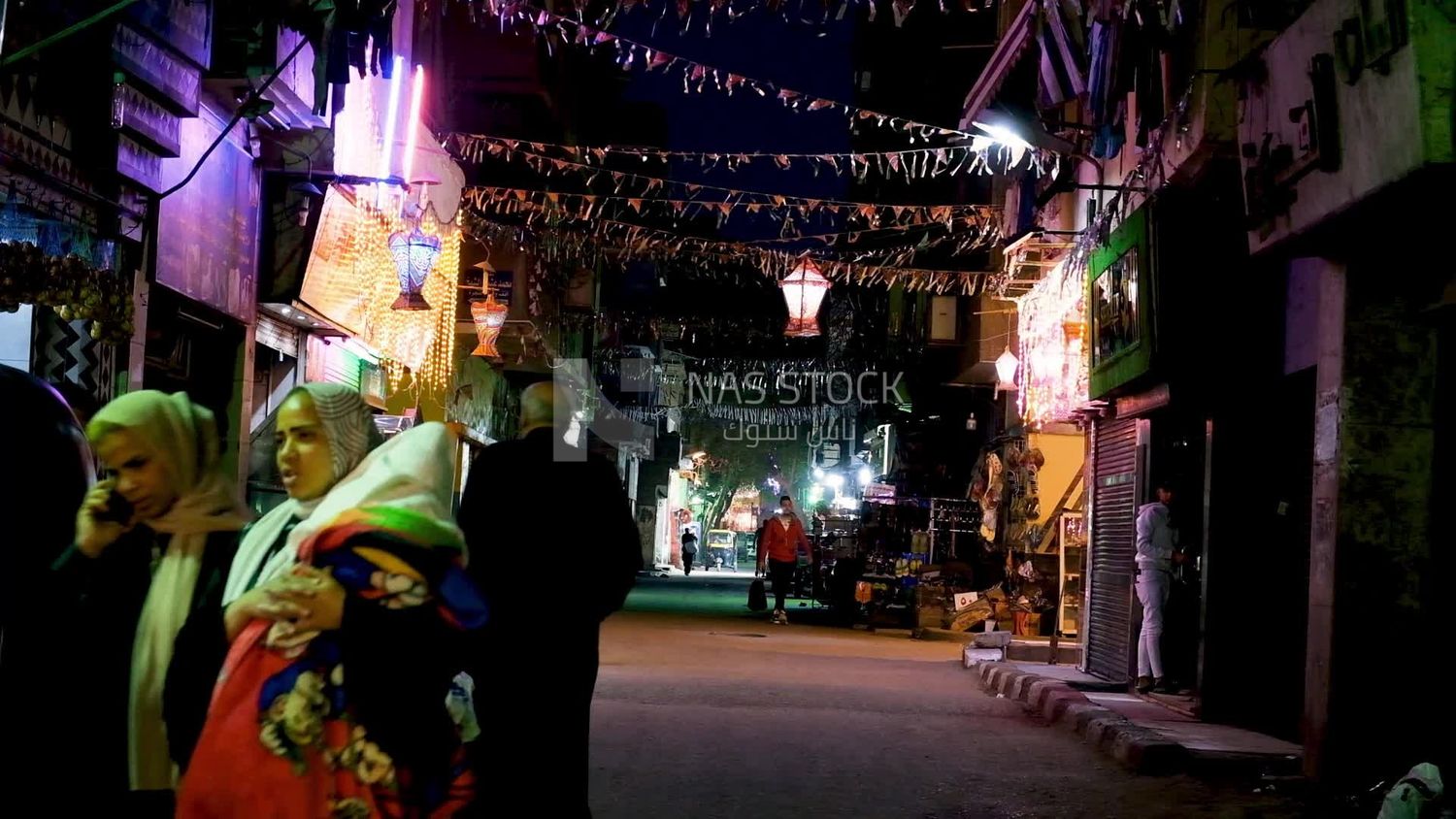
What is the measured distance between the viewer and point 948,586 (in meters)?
24.8

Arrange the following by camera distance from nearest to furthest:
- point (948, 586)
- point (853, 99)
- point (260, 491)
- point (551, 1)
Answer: point (260, 491) < point (948, 586) < point (551, 1) < point (853, 99)

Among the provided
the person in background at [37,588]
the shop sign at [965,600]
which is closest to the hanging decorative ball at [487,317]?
the shop sign at [965,600]

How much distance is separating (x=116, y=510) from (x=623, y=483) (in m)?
9.21

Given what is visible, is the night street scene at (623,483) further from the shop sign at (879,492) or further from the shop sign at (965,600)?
the shop sign at (879,492)

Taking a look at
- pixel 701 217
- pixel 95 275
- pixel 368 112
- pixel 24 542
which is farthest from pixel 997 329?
pixel 701 217

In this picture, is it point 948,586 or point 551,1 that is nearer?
point 948,586

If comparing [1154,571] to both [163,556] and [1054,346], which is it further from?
[163,556]

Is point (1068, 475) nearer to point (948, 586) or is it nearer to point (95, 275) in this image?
point (948, 586)

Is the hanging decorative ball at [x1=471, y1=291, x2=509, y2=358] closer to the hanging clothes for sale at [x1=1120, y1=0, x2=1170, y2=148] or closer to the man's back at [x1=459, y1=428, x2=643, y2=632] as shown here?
the hanging clothes for sale at [x1=1120, y1=0, x2=1170, y2=148]

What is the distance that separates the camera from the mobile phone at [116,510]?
4336mm

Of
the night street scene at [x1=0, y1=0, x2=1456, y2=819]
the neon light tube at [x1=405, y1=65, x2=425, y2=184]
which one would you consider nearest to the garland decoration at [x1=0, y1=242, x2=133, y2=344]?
the night street scene at [x1=0, y1=0, x2=1456, y2=819]

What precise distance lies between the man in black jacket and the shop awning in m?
10.4

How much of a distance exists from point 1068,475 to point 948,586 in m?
2.83

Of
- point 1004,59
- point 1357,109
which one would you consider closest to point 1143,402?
point 1004,59
